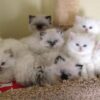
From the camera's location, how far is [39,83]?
4.23 feet

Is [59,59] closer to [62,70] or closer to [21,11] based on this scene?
[62,70]

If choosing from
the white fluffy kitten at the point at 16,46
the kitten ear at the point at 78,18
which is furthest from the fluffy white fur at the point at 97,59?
the white fluffy kitten at the point at 16,46

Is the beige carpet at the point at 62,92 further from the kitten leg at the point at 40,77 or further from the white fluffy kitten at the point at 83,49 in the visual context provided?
the white fluffy kitten at the point at 83,49

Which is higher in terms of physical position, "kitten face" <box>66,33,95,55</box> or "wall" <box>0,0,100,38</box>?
"wall" <box>0,0,100,38</box>

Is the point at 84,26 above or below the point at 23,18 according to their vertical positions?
below

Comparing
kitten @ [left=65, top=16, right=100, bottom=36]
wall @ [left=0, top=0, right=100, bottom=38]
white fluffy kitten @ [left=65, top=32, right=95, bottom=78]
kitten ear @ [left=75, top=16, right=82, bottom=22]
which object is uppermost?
wall @ [left=0, top=0, right=100, bottom=38]

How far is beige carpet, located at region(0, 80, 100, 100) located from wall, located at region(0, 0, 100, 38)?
883mm

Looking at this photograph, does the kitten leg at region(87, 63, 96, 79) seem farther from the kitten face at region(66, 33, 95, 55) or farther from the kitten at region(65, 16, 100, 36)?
the kitten at region(65, 16, 100, 36)

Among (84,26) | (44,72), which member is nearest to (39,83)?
(44,72)

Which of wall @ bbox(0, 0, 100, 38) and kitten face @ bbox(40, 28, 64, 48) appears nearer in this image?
kitten face @ bbox(40, 28, 64, 48)

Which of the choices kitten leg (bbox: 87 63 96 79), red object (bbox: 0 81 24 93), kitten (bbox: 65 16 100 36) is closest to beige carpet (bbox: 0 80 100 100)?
red object (bbox: 0 81 24 93)

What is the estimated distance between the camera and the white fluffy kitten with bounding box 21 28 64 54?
5.08 ft

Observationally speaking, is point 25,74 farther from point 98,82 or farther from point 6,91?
point 98,82

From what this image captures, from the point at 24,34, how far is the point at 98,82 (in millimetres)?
1000
